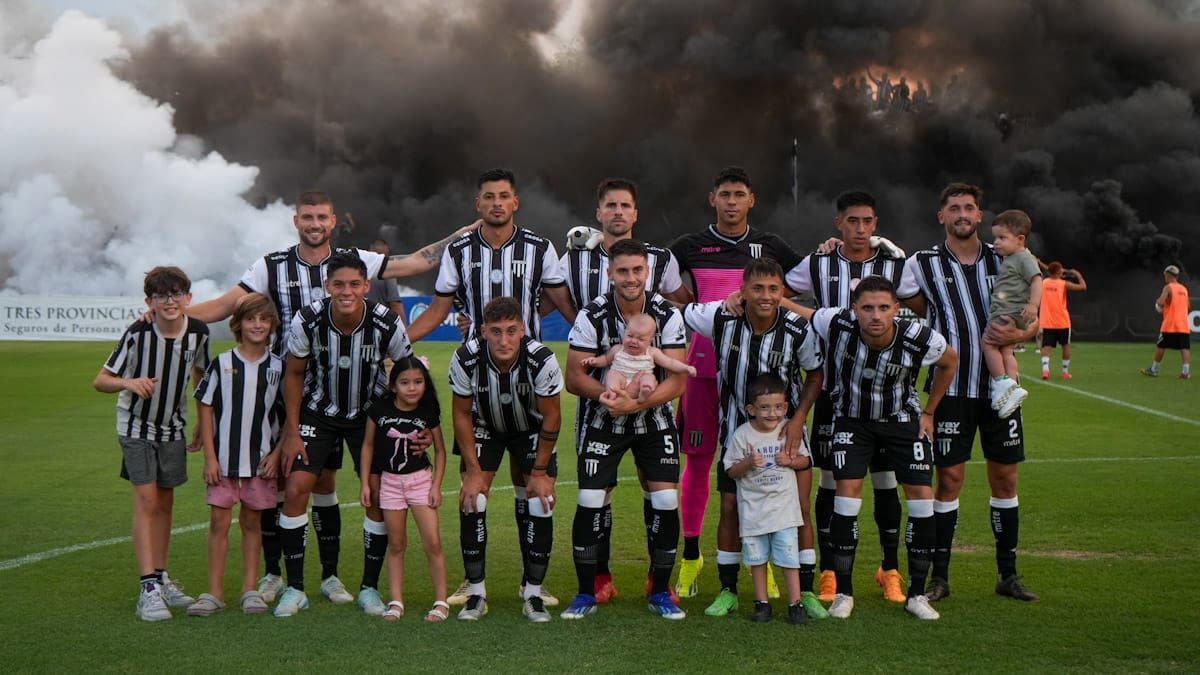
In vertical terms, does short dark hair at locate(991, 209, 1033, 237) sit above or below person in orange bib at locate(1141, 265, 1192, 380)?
above

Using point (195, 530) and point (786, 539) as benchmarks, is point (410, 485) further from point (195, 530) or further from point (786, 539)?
point (195, 530)

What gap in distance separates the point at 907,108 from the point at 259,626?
43989 mm

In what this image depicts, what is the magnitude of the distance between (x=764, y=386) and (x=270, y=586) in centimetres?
279

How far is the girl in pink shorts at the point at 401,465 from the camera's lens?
5457 mm

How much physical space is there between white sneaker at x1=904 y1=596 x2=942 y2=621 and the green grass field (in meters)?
0.06

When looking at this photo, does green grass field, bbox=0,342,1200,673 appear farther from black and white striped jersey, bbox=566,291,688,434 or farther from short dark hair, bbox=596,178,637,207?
short dark hair, bbox=596,178,637,207

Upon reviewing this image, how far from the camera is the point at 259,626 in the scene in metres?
5.16

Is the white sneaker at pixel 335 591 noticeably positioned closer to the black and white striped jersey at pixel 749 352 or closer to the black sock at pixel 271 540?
the black sock at pixel 271 540

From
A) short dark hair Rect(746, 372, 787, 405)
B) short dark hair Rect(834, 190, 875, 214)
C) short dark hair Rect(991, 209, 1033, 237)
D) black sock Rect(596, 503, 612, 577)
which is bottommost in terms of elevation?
black sock Rect(596, 503, 612, 577)

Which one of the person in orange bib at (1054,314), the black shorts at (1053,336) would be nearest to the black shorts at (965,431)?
the person in orange bib at (1054,314)

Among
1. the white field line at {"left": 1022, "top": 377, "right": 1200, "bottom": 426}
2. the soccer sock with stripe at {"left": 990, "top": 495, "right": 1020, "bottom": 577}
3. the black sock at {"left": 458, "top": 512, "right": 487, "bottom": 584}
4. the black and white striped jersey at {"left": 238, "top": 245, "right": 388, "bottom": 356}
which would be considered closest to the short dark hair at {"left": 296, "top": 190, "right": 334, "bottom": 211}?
the black and white striped jersey at {"left": 238, "top": 245, "right": 388, "bottom": 356}

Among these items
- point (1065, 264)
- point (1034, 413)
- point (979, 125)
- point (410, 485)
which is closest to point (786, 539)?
point (410, 485)

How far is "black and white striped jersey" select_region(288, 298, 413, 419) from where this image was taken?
5.50 meters

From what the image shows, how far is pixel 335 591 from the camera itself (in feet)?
18.7
